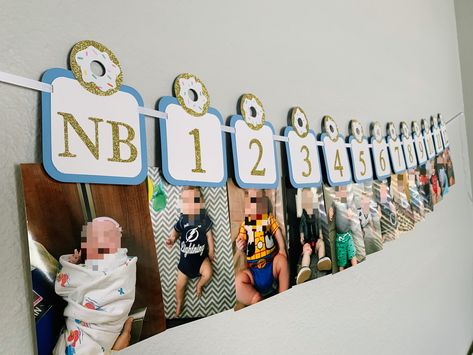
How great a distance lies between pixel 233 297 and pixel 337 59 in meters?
0.60

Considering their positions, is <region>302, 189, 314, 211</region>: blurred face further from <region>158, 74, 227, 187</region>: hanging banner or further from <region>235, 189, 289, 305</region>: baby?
<region>158, 74, 227, 187</region>: hanging banner

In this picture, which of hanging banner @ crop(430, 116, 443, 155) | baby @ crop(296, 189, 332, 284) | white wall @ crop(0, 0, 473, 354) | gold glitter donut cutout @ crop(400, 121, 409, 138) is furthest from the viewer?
hanging banner @ crop(430, 116, 443, 155)

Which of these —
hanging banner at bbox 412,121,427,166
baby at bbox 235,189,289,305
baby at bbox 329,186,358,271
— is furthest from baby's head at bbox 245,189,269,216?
hanging banner at bbox 412,121,427,166

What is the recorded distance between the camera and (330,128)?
78cm

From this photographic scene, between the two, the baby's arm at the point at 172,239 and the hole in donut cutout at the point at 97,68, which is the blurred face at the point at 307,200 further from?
the hole in donut cutout at the point at 97,68

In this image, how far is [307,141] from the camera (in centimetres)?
69

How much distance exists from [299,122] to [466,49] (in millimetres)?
1828

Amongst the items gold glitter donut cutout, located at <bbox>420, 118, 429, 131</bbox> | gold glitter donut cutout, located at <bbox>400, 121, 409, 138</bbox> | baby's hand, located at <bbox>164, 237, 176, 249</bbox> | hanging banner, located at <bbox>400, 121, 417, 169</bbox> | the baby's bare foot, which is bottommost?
the baby's bare foot

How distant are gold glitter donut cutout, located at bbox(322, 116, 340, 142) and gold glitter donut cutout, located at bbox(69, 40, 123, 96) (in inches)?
18.3

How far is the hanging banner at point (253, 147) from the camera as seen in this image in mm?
547

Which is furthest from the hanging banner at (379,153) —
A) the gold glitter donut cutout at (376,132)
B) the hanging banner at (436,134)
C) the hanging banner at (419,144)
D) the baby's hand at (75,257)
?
the baby's hand at (75,257)

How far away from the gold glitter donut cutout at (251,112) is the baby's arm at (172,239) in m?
0.20

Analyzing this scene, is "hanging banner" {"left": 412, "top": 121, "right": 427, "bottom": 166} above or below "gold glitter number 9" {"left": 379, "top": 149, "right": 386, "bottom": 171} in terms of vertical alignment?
above

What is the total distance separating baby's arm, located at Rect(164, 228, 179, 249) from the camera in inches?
17.6
